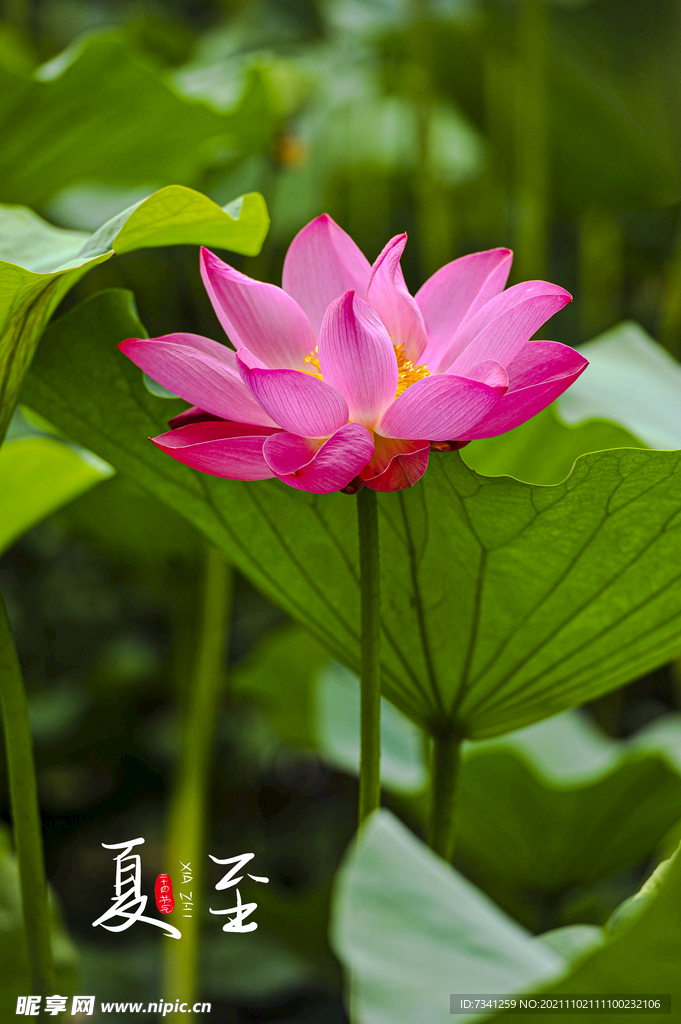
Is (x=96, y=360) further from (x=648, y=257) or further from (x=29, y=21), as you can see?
(x=29, y=21)

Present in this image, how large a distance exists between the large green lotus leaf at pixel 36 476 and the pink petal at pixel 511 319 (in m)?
0.21

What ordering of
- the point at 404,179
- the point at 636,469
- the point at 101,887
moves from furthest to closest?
the point at 404,179 → the point at 101,887 → the point at 636,469

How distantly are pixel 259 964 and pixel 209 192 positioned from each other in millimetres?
711

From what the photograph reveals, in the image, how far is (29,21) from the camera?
143 centimetres

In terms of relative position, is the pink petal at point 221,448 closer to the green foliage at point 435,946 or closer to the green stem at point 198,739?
the green foliage at point 435,946

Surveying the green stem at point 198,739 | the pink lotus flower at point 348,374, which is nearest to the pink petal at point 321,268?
the pink lotus flower at point 348,374

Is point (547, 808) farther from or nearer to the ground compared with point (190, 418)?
nearer to the ground

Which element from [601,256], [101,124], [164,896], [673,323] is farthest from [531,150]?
[164,896]

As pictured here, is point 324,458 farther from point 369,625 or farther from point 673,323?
point 673,323

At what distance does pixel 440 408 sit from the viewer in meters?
0.22

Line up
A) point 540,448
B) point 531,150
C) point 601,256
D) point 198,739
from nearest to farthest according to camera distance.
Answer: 1. point 540,448
2. point 198,739
3. point 531,150
4. point 601,256

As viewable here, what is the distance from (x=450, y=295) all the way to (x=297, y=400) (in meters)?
0.09

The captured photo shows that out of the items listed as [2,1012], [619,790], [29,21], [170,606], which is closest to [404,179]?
[170,606]

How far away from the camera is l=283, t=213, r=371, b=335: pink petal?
0.28 metres
